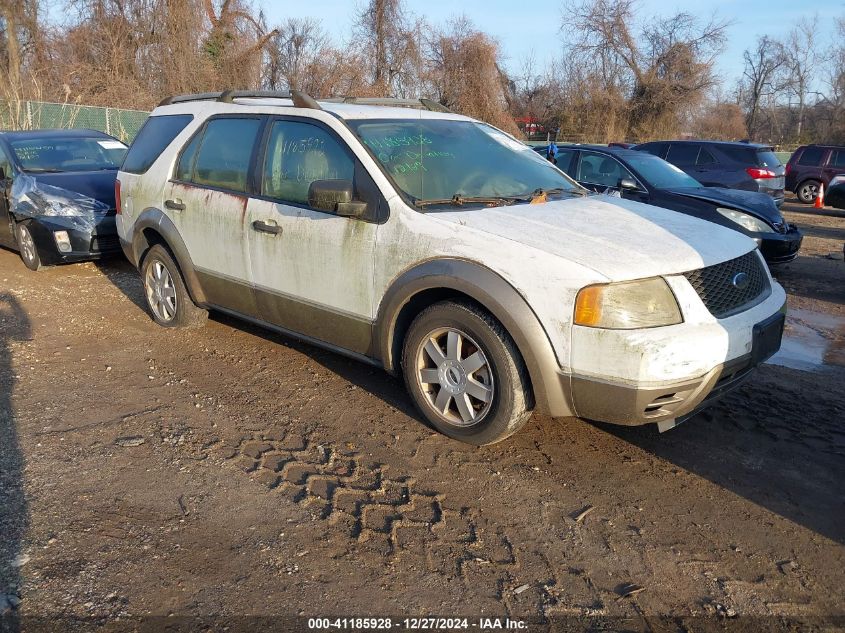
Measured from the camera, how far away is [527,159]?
493 centimetres

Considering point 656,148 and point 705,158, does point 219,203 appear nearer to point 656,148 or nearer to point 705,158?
point 705,158

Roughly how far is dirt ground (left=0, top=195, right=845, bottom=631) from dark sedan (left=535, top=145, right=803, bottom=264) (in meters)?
3.13

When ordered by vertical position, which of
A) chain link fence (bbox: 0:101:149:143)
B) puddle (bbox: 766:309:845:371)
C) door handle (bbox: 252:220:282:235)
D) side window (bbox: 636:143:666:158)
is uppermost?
chain link fence (bbox: 0:101:149:143)

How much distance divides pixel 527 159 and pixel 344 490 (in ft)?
8.87

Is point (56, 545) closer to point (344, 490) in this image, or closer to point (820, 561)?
point (344, 490)

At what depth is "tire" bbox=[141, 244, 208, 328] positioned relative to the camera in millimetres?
5686

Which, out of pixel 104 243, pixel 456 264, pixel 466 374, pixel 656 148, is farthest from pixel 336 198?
pixel 656 148

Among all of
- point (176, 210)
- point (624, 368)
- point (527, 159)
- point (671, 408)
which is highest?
point (527, 159)

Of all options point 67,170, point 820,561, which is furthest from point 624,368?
point 67,170

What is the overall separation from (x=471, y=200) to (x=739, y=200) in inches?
217

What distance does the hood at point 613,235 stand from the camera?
3.37m

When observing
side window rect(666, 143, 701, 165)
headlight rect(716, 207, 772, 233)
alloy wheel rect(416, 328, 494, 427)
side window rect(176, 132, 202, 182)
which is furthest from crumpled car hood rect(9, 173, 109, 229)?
side window rect(666, 143, 701, 165)

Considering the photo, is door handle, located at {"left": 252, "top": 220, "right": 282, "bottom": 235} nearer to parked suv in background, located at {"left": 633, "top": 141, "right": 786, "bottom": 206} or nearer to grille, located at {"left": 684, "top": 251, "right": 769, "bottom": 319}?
grille, located at {"left": 684, "top": 251, "right": 769, "bottom": 319}

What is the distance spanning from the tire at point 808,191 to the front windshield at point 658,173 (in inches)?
487
